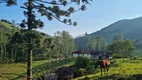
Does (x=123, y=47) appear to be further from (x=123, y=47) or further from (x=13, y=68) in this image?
(x=13, y=68)

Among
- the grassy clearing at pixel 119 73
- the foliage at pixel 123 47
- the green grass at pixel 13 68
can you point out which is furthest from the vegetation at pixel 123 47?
the grassy clearing at pixel 119 73

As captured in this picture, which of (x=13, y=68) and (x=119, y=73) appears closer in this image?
(x=119, y=73)

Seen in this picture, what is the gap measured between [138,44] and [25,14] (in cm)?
16848

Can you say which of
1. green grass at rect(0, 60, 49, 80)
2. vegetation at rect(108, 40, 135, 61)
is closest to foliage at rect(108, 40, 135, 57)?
vegetation at rect(108, 40, 135, 61)

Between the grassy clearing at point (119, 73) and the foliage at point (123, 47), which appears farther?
the foliage at point (123, 47)

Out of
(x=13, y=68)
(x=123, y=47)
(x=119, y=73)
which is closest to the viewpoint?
(x=119, y=73)

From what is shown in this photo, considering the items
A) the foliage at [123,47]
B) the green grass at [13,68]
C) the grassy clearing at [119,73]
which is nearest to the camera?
the green grass at [13,68]

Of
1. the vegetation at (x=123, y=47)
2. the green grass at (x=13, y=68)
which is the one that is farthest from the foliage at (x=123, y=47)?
the green grass at (x=13, y=68)

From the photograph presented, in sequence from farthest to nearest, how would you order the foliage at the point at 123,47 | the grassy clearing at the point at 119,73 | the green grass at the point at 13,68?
the foliage at the point at 123,47 < the grassy clearing at the point at 119,73 < the green grass at the point at 13,68

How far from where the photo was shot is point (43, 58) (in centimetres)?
11750

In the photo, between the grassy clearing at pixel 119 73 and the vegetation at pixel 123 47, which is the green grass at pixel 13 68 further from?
the vegetation at pixel 123 47

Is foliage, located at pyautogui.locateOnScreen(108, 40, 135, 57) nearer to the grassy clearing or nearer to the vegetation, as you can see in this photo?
the vegetation

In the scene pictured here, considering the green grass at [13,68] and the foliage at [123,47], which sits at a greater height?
the foliage at [123,47]

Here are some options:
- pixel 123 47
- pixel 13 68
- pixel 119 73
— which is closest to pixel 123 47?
pixel 123 47
